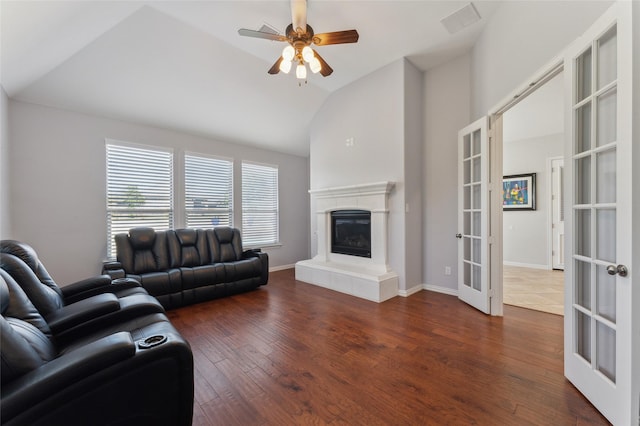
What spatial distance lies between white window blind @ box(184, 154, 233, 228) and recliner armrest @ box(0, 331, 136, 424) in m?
3.80

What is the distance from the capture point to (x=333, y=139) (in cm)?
479

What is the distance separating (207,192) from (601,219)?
16.9 feet

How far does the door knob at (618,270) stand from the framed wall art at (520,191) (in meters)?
4.73

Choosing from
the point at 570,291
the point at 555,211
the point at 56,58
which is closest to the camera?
the point at 570,291

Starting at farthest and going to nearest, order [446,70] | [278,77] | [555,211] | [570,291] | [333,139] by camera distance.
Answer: [555,211] → [333,139] → [278,77] → [446,70] → [570,291]

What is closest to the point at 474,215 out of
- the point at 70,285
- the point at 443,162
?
the point at 443,162

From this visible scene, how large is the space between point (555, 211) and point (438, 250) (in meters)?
3.50

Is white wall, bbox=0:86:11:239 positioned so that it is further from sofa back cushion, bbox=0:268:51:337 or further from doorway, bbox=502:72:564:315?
doorway, bbox=502:72:564:315

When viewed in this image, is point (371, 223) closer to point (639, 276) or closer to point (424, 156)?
point (424, 156)

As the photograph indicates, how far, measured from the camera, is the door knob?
136 cm

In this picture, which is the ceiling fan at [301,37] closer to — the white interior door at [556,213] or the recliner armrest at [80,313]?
the recliner armrest at [80,313]

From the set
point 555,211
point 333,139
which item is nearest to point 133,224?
point 333,139

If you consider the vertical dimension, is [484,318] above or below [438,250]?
below

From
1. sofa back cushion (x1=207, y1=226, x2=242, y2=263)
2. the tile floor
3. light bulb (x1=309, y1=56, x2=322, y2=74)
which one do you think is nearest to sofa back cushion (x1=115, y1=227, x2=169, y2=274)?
sofa back cushion (x1=207, y1=226, x2=242, y2=263)
